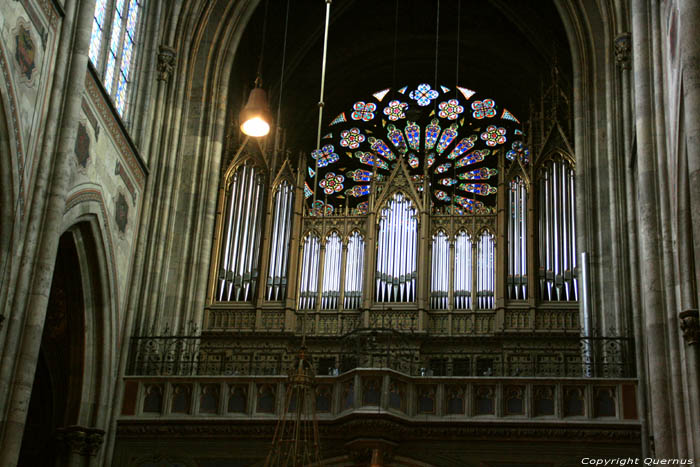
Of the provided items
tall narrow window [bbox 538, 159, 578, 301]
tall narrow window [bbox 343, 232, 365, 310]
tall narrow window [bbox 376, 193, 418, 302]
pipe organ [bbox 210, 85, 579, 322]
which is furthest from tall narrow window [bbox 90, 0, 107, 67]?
tall narrow window [bbox 538, 159, 578, 301]

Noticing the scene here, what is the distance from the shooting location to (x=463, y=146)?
25531 mm

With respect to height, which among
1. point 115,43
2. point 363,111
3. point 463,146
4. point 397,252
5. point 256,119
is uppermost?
point 363,111

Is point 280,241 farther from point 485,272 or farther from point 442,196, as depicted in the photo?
point 442,196

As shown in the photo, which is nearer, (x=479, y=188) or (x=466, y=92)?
(x=479, y=188)

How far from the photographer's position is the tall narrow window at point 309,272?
814 inches

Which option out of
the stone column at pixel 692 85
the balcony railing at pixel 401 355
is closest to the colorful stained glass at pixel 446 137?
→ the balcony railing at pixel 401 355

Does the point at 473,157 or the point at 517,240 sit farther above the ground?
the point at 473,157

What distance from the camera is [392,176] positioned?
21.8 meters

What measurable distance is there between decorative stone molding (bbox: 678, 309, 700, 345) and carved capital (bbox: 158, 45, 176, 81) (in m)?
11.4

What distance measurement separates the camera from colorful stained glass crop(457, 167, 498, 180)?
2497 cm

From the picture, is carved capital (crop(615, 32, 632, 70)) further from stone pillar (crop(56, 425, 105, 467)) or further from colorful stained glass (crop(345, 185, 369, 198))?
stone pillar (crop(56, 425, 105, 467))

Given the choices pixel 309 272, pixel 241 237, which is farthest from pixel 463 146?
pixel 241 237

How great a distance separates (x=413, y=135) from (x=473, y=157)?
1678 millimetres

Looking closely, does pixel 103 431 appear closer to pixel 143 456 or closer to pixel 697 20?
pixel 143 456
